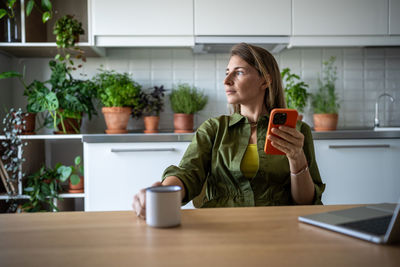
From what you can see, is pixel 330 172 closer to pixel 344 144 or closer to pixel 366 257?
pixel 344 144

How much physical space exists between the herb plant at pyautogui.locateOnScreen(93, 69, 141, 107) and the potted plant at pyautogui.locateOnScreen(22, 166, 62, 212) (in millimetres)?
649

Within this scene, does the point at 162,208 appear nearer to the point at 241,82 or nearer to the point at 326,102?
the point at 241,82

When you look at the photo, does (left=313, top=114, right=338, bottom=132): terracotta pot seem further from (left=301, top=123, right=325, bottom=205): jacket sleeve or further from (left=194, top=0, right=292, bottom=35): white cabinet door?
(left=301, top=123, right=325, bottom=205): jacket sleeve

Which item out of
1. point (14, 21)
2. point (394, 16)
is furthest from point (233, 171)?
point (14, 21)

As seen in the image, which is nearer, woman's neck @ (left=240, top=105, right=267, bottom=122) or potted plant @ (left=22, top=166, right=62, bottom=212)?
woman's neck @ (left=240, top=105, right=267, bottom=122)

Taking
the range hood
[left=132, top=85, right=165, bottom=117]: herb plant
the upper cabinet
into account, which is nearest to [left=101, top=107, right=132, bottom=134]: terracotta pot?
[left=132, top=85, right=165, bottom=117]: herb plant

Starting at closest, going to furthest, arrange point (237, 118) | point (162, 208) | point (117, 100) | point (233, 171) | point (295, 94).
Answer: point (162, 208)
point (233, 171)
point (237, 118)
point (117, 100)
point (295, 94)

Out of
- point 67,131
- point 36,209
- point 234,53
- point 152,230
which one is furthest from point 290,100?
point 152,230

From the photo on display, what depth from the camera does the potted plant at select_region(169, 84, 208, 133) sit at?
2834mm

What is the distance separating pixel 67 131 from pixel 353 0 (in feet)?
7.56

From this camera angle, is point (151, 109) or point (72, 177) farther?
point (151, 109)

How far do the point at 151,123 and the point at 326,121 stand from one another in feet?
4.42

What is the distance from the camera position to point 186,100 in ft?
9.37

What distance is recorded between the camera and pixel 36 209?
2.64 metres
